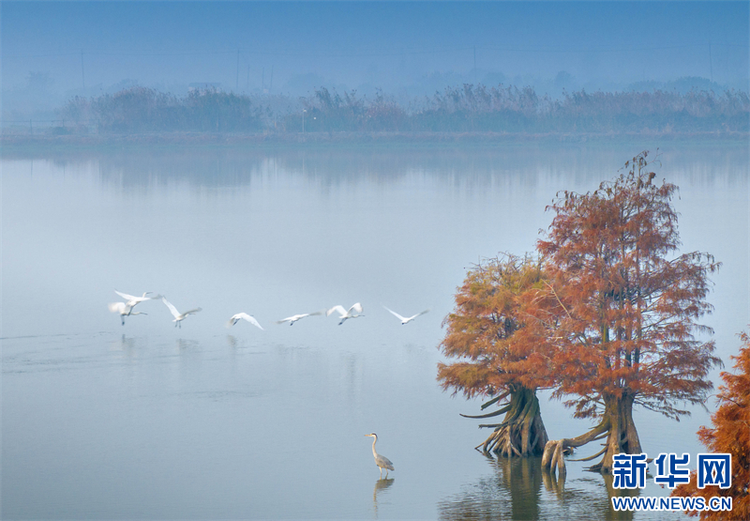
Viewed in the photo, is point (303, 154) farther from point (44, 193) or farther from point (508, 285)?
point (508, 285)

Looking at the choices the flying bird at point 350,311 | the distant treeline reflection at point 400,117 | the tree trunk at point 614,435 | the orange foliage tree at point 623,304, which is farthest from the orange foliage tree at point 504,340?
the distant treeline reflection at point 400,117

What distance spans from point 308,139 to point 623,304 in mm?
87189

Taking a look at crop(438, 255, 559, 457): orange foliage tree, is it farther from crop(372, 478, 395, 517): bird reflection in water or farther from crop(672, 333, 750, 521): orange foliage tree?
crop(672, 333, 750, 521): orange foliage tree

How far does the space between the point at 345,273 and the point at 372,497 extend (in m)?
24.2

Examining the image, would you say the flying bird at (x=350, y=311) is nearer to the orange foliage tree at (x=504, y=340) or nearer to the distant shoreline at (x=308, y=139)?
the orange foliage tree at (x=504, y=340)

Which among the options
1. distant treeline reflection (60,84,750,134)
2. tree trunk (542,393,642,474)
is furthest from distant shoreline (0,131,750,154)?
tree trunk (542,393,642,474)

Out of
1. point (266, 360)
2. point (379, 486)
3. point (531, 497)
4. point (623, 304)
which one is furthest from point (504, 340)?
point (266, 360)

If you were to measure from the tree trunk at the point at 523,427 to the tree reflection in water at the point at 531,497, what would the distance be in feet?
0.93

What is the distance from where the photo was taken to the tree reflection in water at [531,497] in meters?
16.6

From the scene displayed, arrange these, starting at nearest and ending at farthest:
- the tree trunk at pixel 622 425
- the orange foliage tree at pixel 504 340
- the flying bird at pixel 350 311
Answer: the tree trunk at pixel 622 425 < the orange foliage tree at pixel 504 340 < the flying bird at pixel 350 311

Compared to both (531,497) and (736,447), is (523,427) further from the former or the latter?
(736,447)

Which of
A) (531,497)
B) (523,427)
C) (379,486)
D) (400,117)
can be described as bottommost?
(379,486)

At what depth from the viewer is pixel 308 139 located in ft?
338

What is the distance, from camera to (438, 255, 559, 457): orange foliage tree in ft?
58.4
